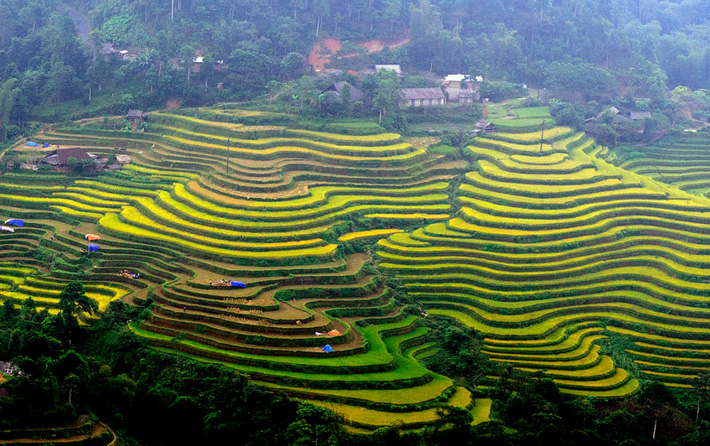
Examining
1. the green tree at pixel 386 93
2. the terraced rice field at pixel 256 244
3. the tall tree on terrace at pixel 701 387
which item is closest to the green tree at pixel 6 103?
the terraced rice field at pixel 256 244

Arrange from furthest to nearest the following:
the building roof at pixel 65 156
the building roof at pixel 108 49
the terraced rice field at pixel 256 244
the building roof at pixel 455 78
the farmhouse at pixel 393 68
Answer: the building roof at pixel 455 78, the farmhouse at pixel 393 68, the building roof at pixel 108 49, the building roof at pixel 65 156, the terraced rice field at pixel 256 244

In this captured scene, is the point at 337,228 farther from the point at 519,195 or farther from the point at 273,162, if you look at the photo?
the point at 519,195

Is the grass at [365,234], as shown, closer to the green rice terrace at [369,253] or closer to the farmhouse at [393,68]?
the green rice terrace at [369,253]

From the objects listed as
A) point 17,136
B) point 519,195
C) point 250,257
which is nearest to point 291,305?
point 250,257

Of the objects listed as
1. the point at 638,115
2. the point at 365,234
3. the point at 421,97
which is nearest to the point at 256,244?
the point at 365,234

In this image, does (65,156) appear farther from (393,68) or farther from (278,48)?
(393,68)

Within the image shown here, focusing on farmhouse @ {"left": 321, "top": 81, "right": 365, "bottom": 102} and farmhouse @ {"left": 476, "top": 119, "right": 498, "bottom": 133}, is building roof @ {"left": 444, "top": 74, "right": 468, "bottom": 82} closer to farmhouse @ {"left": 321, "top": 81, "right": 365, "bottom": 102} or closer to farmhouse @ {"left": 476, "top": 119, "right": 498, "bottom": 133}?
farmhouse @ {"left": 476, "top": 119, "right": 498, "bottom": 133}
